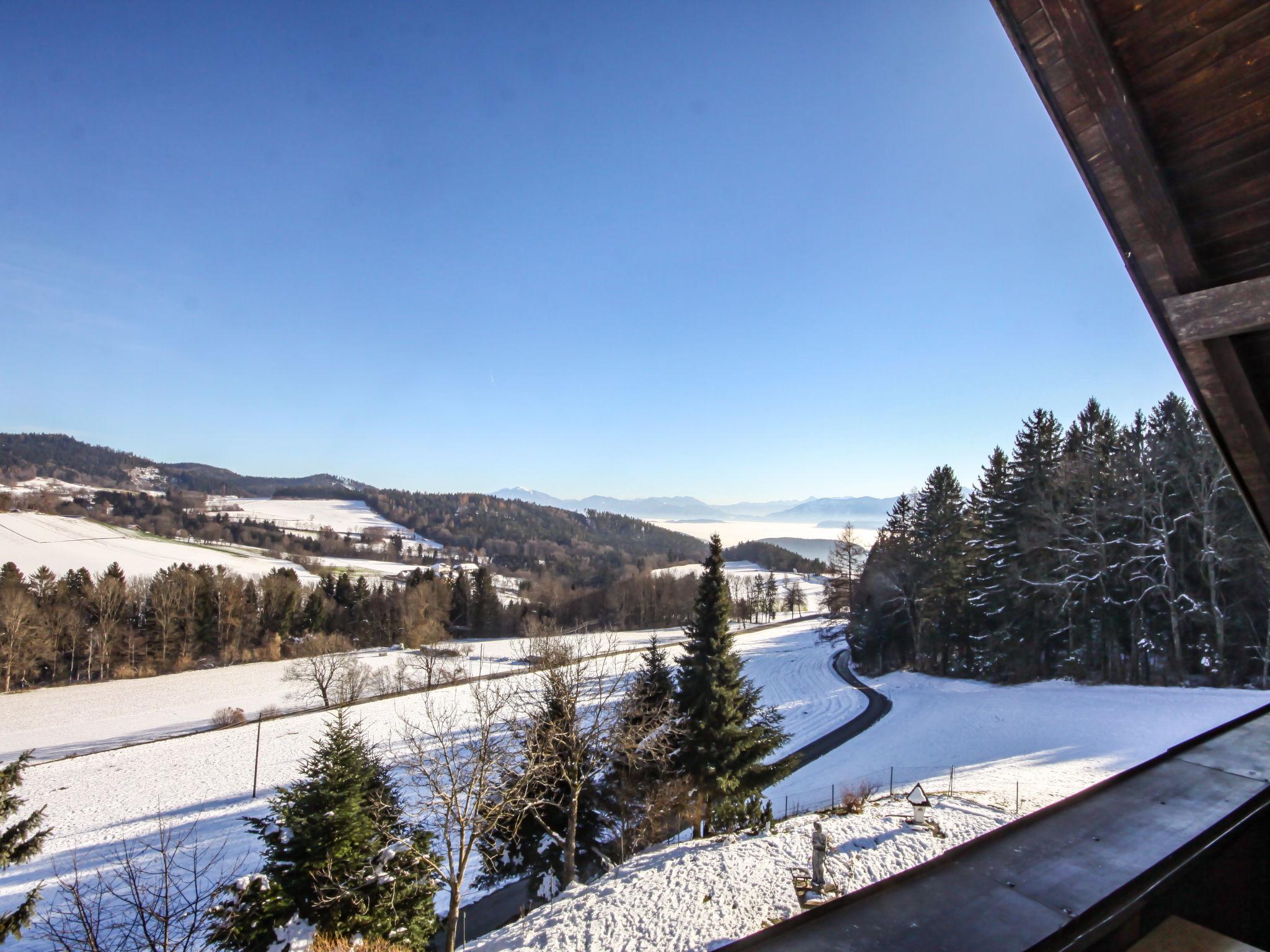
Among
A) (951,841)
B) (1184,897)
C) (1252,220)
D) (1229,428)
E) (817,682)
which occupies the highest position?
(1252,220)

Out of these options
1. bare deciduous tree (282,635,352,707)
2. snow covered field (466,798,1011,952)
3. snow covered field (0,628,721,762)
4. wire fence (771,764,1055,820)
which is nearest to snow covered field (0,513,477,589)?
snow covered field (0,628,721,762)

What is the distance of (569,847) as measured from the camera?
1295 cm

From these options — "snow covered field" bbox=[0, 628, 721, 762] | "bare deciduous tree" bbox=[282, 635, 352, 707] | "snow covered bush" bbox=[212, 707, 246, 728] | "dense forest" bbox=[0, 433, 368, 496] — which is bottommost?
"snow covered field" bbox=[0, 628, 721, 762]

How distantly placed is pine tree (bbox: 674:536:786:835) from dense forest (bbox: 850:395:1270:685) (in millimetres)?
16373

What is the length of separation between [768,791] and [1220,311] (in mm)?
20829

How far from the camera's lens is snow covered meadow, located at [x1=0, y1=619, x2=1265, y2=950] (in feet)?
33.0

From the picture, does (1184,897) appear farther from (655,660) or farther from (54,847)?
(54,847)

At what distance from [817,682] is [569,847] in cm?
2594

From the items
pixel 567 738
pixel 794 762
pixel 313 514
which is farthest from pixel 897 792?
pixel 313 514

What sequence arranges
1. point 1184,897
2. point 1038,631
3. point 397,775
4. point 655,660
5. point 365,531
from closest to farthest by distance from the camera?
point 1184,897
point 655,660
point 397,775
point 1038,631
point 365,531

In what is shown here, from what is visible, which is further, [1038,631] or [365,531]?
[365,531]

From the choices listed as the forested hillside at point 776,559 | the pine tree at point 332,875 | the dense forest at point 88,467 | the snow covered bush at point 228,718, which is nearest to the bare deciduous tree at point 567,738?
the pine tree at point 332,875

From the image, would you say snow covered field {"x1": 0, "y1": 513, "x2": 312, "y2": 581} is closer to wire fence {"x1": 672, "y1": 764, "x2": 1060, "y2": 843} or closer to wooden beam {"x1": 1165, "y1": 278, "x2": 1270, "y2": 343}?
wire fence {"x1": 672, "y1": 764, "x2": 1060, "y2": 843}

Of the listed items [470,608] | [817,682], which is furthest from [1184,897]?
[470,608]
